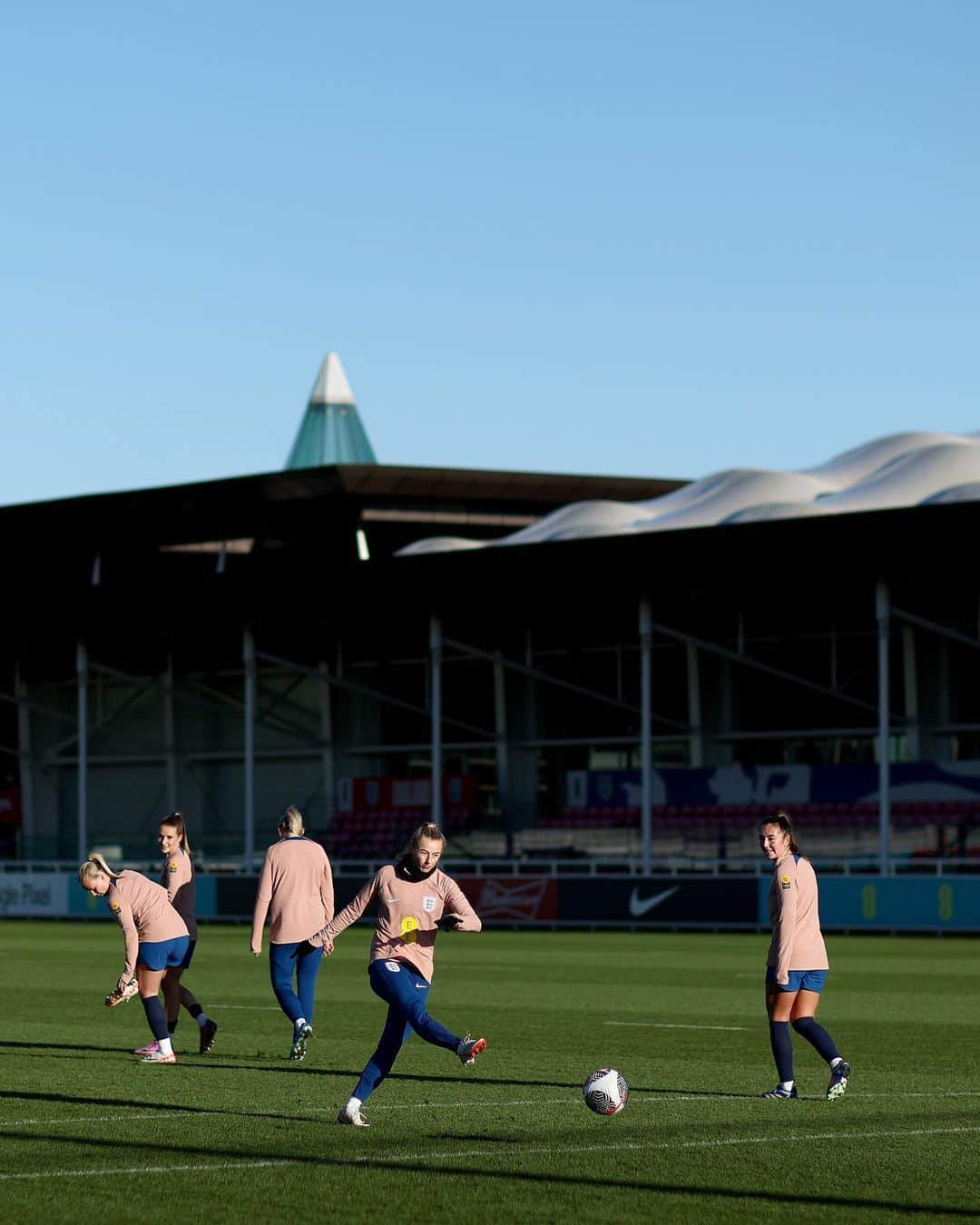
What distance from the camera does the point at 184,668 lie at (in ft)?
240

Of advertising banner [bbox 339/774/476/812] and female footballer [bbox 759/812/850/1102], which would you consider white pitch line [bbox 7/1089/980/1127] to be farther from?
advertising banner [bbox 339/774/476/812]

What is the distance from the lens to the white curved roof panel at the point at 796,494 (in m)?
60.8

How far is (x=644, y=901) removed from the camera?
4166 centimetres

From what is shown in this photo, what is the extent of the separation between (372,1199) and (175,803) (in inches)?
2600

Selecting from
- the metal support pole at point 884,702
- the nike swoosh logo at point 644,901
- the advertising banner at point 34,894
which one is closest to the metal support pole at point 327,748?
the advertising banner at point 34,894

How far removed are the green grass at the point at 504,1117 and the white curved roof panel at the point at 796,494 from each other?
37.1m

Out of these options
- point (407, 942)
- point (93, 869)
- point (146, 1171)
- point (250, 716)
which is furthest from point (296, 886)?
point (250, 716)

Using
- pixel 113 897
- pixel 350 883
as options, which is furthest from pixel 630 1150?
pixel 350 883

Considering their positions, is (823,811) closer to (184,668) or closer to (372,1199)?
(184,668)

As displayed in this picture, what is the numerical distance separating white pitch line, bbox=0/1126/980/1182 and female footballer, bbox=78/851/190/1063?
15.3ft

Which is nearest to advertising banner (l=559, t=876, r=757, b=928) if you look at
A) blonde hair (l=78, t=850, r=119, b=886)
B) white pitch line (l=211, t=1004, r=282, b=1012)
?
white pitch line (l=211, t=1004, r=282, b=1012)

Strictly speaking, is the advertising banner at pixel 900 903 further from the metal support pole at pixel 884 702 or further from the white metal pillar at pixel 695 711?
the white metal pillar at pixel 695 711

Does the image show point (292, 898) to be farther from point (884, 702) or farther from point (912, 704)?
point (912, 704)

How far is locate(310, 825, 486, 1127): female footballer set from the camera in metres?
12.0
